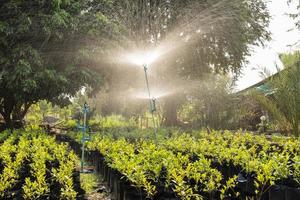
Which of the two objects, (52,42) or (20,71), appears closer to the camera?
(20,71)

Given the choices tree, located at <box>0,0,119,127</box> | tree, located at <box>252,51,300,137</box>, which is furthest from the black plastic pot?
tree, located at <box>0,0,119,127</box>

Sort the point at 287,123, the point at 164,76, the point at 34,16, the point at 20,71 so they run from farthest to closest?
1. the point at 164,76
2. the point at 34,16
3. the point at 20,71
4. the point at 287,123

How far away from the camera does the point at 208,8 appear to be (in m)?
18.3

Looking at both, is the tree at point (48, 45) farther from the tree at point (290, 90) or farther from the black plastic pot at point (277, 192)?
the black plastic pot at point (277, 192)

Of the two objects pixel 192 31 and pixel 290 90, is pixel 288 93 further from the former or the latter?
pixel 192 31

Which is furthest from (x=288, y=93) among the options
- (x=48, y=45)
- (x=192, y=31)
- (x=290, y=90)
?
(x=192, y=31)

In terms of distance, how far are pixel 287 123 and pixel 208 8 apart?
35.4ft

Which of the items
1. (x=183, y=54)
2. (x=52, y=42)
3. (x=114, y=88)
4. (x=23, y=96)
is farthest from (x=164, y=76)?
(x=23, y=96)

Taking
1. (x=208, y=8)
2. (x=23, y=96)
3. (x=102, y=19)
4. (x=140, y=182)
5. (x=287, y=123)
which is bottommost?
(x=140, y=182)

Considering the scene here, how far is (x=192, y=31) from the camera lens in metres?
19.0

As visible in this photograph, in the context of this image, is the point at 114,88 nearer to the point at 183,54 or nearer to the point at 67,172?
the point at 183,54

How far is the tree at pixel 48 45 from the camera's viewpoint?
11547mm

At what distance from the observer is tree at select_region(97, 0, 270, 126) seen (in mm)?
18016

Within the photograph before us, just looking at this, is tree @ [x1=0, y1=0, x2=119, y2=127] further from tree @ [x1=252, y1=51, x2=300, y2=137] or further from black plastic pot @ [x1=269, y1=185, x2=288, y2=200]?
black plastic pot @ [x1=269, y1=185, x2=288, y2=200]
